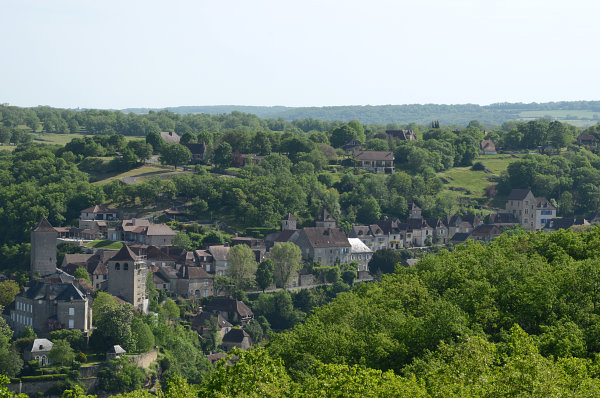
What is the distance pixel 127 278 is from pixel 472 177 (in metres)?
78.7

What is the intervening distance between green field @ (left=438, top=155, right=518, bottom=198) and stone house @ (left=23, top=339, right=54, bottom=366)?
82.1 m

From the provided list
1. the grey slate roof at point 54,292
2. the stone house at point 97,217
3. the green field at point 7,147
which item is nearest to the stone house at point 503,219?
the stone house at point 97,217

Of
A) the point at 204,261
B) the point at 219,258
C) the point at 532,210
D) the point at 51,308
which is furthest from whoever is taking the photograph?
the point at 532,210

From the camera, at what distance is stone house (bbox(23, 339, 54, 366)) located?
81.5 meters

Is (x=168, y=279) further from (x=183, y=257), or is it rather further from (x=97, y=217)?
(x=97, y=217)

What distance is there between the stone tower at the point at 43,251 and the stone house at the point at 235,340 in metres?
22.6

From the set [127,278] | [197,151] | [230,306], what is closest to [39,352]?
[127,278]

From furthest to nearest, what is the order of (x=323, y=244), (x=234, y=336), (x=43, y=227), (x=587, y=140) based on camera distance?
(x=587, y=140) < (x=323, y=244) < (x=43, y=227) < (x=234, y=336)

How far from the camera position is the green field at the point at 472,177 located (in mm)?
151375

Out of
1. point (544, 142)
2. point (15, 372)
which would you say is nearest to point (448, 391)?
point (15, 372)

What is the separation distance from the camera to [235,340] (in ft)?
305

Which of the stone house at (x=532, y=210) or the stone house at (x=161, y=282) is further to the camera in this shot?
the stone house at (x=532, y=210)

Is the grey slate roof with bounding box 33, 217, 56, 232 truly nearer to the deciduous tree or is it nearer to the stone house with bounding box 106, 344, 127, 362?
the deciduous tree

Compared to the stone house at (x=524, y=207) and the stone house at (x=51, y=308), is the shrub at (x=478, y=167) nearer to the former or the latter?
the stone house at (x=524, y=207)
